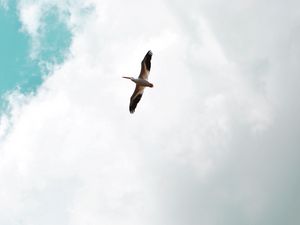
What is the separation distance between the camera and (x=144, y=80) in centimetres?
14500

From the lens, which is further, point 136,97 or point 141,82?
point 136,97

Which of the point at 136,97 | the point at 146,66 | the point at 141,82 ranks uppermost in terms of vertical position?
the point at 146,66

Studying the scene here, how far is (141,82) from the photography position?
146 meters

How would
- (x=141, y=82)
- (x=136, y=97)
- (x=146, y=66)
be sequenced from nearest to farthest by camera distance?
1. (x=146, y=66)
2. (x=141, y=82)
3. (x=136, y=97)

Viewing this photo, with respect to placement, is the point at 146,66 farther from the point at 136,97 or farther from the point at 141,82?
the point at 136,97

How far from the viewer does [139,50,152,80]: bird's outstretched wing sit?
143625mm

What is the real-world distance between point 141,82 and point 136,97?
4527 millimetres

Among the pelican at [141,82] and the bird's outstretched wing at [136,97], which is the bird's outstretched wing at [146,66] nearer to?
the pelican at [141,82]

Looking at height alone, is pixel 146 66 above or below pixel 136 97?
above

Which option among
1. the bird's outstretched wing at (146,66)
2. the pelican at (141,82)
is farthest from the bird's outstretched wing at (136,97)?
the bird's outstretched wing at (146,66)

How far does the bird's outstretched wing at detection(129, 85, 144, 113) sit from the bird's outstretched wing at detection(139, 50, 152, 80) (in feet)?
12.0

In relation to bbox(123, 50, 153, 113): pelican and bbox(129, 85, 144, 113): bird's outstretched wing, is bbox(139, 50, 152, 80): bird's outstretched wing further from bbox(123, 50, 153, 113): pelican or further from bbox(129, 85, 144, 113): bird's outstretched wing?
bbox(129, 85, 144, 113): bird's outstretched wing

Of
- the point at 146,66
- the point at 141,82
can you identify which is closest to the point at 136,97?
the point at 141,82

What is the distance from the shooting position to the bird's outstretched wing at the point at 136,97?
14875 centimetres
